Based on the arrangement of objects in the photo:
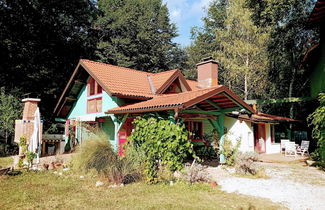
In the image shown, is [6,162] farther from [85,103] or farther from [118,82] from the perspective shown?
[118,82]

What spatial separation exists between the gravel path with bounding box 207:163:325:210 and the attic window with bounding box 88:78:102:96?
7982 millimetres

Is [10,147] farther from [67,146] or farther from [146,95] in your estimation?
[146,95]

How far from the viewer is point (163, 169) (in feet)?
27.0

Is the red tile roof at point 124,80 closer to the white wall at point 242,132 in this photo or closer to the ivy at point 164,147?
the ivy at point 164,147

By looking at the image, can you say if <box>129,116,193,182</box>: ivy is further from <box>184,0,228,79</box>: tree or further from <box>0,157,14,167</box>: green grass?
<box>184,0,228,79</box>: tree

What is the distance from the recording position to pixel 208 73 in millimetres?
13930

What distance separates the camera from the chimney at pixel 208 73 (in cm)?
1375

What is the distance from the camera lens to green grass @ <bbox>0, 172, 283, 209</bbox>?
221 inches

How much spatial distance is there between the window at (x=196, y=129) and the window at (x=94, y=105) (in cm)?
526

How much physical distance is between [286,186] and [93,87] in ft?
37.0

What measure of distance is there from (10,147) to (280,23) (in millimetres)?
21123

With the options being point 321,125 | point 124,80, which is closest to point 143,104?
point 124,80

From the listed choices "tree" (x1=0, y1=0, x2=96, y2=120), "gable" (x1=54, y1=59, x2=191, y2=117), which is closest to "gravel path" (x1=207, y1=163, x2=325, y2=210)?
"gable" (x1=54, y1=59, x2=191, y2=117)

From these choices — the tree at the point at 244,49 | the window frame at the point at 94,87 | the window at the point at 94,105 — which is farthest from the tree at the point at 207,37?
the window at the point at 94,105
